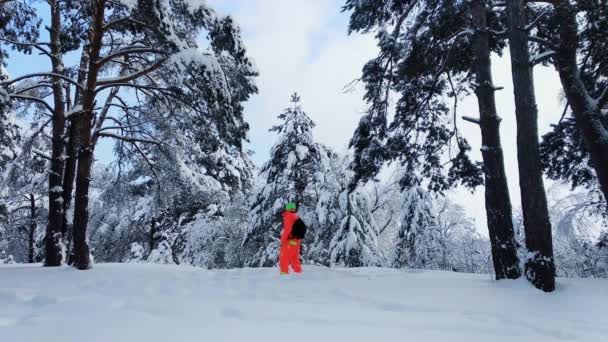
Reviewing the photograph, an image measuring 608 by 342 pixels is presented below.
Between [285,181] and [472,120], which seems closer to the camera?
[472,120]

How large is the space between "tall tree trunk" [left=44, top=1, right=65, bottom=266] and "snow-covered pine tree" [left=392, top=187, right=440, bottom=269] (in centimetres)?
1349

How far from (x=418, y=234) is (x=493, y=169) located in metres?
13.0

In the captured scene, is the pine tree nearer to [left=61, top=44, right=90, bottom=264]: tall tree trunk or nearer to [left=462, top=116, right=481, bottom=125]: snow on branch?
[left=462, top=116, right=481, bottom=125]: snow on branch

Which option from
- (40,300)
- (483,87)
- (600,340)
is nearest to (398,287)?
(600,340)

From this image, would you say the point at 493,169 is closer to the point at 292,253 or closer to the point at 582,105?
the point at 582,105

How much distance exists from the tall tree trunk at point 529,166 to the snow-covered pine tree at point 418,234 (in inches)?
506

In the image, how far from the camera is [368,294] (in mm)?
5629

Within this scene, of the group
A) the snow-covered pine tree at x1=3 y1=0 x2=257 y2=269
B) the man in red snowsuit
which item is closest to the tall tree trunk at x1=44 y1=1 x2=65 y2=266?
the snow-covered pine tree at x1=3 y1=0 x2=257 y2=269

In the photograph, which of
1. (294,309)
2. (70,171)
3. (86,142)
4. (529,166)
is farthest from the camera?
(70,171)

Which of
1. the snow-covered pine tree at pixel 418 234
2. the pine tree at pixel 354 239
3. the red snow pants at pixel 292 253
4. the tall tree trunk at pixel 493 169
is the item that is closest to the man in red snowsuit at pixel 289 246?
the red snow pants at pixel 292 253

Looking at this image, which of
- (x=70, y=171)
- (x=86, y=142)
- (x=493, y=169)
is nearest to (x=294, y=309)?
(x=493, y=169)

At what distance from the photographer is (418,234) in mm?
19547

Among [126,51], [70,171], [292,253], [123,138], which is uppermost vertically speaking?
[126,51]

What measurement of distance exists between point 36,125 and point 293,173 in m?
8.81
